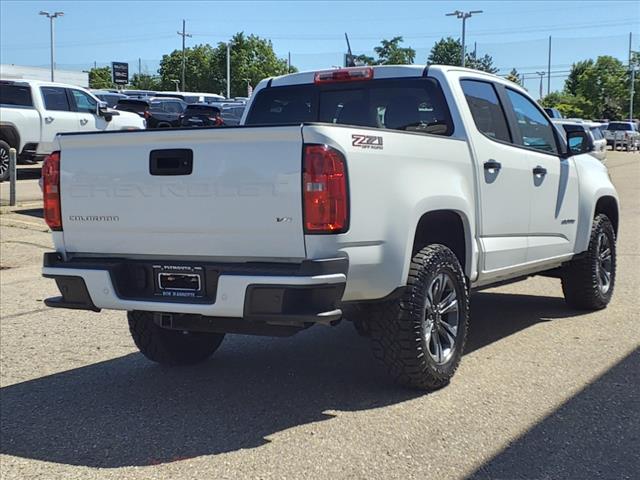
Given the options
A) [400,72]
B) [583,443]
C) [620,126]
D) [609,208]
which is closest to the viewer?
[583,443]

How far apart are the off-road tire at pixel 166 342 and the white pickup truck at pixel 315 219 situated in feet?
0.04

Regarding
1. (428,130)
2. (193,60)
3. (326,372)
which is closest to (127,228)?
(326,372)

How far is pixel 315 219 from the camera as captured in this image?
382cm

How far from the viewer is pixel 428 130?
526 centimetres

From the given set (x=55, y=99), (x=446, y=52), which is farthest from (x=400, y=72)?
(x=446, y=52)

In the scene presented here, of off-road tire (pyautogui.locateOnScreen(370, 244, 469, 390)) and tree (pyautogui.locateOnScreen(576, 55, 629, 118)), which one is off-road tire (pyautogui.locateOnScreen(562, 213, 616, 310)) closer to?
off-road tire (pyautogui.locateOnScreen(370, 244, 469, 390))

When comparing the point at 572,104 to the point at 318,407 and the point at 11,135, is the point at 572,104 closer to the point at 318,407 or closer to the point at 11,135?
the point at 11,135

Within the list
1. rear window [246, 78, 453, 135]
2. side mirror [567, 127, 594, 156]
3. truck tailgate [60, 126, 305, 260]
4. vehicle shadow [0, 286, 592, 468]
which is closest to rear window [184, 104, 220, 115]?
side mirror [567, 127, 594, 156]

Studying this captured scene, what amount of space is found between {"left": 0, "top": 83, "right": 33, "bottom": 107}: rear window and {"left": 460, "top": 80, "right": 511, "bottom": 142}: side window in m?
14.2

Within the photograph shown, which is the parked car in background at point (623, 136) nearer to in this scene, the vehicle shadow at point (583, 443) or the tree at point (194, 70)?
the tree at point (194, 70)

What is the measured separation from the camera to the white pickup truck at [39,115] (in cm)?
1684

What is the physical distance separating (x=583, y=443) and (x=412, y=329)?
3.59 ft

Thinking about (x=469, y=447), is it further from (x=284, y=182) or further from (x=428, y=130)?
(x=428, y=130)

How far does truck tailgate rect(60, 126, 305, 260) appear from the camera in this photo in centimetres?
388
